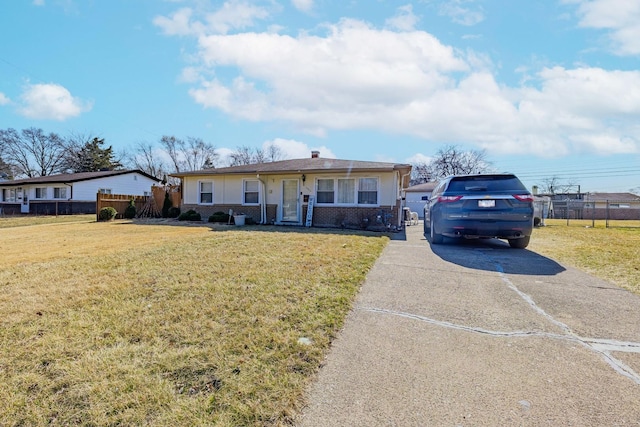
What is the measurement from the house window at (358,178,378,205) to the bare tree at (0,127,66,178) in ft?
148

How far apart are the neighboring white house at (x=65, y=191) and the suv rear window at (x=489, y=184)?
27.1 m

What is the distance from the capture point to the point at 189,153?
4562 centimetres

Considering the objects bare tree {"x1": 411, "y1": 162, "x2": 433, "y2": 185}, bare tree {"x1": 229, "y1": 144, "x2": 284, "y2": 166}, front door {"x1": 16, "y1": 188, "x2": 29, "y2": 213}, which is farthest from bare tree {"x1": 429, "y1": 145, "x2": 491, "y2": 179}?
front door {"x1": 16, "y1": 188, "x2": 29, "y2": 213}

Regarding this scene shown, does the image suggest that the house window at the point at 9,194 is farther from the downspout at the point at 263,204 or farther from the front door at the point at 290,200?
the front door at the point at 290,200

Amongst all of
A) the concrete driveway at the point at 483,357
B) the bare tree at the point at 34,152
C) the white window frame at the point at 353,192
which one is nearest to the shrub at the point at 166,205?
the white window frame at the point at 353,192

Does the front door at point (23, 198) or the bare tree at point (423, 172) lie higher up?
the bare tree at point (423, 172)

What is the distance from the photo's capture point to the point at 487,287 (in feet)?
13.6

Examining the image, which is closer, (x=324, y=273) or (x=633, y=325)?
(x=633, y=325)

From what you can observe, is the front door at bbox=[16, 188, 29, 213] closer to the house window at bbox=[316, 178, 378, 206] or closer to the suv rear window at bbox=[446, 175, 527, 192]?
the house window at bbox=[316, 178, 378, 206]

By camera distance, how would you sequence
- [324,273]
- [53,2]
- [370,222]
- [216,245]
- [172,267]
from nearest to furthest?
1. [324,273]
2. [172,267]
3. [216,245]
4. [53,2]
5. [370,222]

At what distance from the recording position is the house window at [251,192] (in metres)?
14.5

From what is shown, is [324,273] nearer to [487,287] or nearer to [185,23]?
[487,287]

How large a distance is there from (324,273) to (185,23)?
30.6 feet

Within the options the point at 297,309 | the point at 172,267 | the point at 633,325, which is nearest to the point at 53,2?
the point at 172,267
